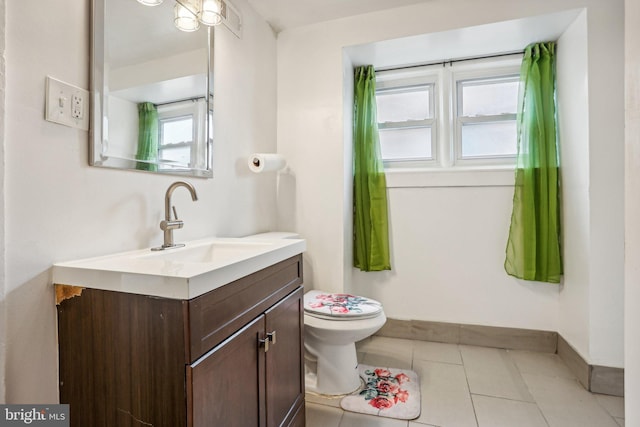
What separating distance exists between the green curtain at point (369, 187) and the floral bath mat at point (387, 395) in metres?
0.71

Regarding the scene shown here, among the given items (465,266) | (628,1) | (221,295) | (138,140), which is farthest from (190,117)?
(465,266)

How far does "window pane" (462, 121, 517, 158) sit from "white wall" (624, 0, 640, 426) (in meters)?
1.43

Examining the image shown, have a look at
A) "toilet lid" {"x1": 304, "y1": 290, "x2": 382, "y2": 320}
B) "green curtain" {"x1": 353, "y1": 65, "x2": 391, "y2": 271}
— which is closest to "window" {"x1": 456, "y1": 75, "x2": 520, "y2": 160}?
"green curtain" {"x1": 353, "y1": 65, "x2": 391, "y2": 271}

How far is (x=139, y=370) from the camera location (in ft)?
2.52

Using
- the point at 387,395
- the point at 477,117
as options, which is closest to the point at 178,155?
the point at 387,395

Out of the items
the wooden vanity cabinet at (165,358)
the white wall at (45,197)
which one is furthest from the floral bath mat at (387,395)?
the white wall at (45,197)

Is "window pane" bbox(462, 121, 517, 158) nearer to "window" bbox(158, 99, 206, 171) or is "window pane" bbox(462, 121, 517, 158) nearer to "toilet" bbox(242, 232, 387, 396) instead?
"toilet" bbox(242, 232, 387, 396)

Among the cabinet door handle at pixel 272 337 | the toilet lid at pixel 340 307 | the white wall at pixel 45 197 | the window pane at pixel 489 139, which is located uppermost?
the window pane at pixel 489 139

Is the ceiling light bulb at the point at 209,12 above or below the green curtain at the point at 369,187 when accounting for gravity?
above

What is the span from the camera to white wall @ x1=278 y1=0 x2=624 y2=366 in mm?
1666

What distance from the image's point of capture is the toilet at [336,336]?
155cm

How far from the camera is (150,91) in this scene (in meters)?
1.25

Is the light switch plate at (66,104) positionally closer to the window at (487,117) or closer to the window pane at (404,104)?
the window pane at (404,104)

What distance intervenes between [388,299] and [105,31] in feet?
7.37
